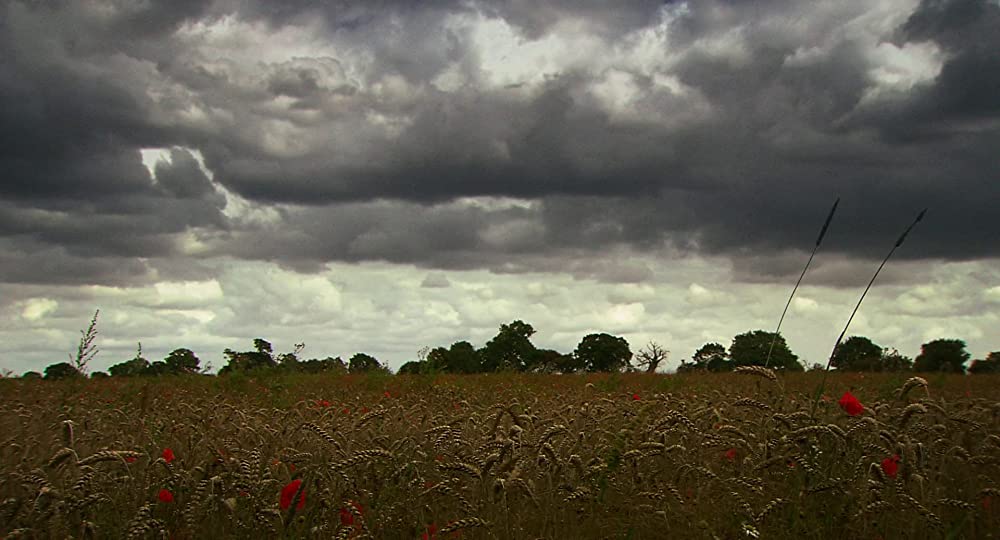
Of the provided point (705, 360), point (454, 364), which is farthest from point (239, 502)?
point (454, 364)

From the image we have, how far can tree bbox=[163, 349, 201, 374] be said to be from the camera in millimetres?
16220

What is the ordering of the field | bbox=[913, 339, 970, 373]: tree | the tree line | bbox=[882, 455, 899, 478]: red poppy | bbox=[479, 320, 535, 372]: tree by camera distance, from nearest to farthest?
the field, bbox=[882, 455, 899, 478]: red poppy, the tree line, bbox=[913, 339, 970, 373]: tree, bbox=[479, 320, 535, 372]: tree

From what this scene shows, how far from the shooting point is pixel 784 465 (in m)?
4.95

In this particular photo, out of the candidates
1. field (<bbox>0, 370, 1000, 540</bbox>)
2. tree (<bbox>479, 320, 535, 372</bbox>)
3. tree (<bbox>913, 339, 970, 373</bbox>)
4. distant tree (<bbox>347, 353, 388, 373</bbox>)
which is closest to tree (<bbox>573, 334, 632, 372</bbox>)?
tree (<bbox>479, 320, 535, 372</bbox>)

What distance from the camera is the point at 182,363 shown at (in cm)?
1694

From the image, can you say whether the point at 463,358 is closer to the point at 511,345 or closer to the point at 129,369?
the point at 511,345

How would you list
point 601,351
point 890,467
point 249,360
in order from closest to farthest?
Result: point 890,467 → point 249,360 → point 601,351

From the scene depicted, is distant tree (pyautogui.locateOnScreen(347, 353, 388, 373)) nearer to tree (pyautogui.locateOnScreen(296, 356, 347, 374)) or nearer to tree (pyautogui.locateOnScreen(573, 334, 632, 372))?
tree (pyautogui.locateOnScreen(296, 356, 347, 374))

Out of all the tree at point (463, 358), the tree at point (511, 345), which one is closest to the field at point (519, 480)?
the tree at point (463, 358)

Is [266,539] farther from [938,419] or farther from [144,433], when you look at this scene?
[938,419]

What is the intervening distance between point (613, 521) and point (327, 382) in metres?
10.5

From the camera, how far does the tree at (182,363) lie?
16.2 meters

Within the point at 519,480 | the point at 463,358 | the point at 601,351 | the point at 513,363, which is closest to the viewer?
the point at 519,480

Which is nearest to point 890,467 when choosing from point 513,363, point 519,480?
point 519,480
